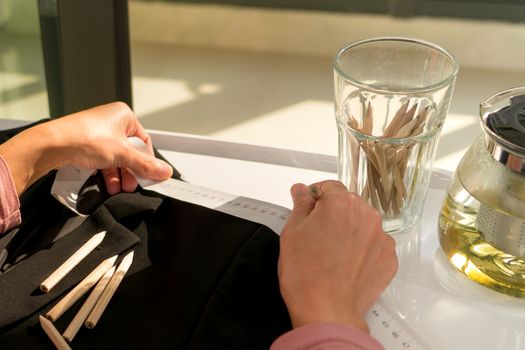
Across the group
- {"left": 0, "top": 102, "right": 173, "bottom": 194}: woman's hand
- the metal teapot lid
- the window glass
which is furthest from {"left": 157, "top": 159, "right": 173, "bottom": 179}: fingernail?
the window glass

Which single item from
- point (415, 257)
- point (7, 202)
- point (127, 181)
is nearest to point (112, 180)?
point (127, 181)

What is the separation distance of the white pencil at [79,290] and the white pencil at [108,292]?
0.01 meters

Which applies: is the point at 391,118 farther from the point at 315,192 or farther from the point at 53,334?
the point at 53,334

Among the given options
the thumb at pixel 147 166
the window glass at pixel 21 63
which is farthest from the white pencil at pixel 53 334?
the window glass at pixel 21 63

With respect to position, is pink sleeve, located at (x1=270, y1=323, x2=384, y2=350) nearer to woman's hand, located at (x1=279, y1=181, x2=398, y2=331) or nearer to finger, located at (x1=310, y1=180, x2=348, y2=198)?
woman's hand, located at (x1=279, y1=181, x2=398, y2=331)

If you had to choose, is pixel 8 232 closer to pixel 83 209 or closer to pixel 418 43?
pixel 83 209

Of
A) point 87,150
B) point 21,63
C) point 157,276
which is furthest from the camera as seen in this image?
point 21,63

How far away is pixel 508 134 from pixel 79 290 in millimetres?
402

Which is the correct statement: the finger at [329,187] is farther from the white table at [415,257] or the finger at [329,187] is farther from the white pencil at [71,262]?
the white pencil at [71,262]

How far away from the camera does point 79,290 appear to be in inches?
27.0

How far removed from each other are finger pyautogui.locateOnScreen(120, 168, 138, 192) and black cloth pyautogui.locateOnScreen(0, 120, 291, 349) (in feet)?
0.03

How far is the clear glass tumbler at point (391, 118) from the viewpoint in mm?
739

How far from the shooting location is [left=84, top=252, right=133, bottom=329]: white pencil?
65 cm

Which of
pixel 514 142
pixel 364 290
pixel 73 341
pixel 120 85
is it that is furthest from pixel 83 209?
pixel 120 85
